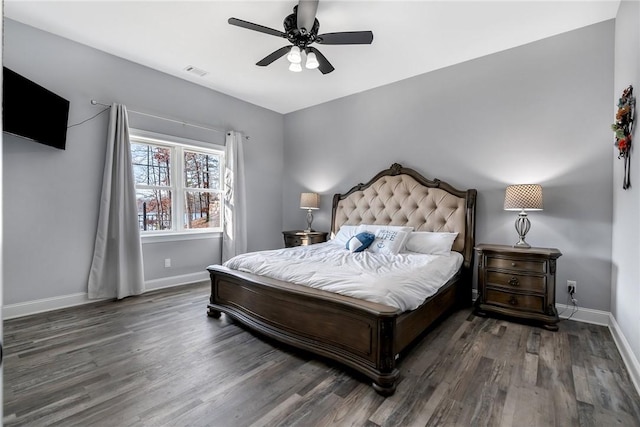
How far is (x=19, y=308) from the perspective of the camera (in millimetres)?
3057

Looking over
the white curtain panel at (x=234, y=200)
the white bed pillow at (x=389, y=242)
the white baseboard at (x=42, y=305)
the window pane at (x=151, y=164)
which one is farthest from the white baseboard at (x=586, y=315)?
the white baseboard at (x=42, y=305)

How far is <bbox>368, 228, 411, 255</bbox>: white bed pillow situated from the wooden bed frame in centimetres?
48

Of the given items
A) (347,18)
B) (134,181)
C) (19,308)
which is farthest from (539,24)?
(19,308)

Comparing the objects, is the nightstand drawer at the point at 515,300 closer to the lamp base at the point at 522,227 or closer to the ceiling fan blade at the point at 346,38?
the lamp base at the point at 522,227

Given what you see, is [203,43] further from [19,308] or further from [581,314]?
[581,314]

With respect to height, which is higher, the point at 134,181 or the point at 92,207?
the point at 134,181

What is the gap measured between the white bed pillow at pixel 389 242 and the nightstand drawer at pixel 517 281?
Result: 91cm

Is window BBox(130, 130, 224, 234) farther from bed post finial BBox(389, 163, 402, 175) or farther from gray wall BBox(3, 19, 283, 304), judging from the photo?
bed post finial BBox(389, 163, 402, 175)

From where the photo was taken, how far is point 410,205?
158 inches

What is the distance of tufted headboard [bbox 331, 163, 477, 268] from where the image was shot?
3594mm

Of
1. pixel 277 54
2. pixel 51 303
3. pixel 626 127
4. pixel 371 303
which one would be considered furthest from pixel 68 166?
pixel 626 127

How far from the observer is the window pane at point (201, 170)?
4508 millimetres

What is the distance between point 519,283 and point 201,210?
4131 mm

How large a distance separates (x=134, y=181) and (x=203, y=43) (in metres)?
1.80
